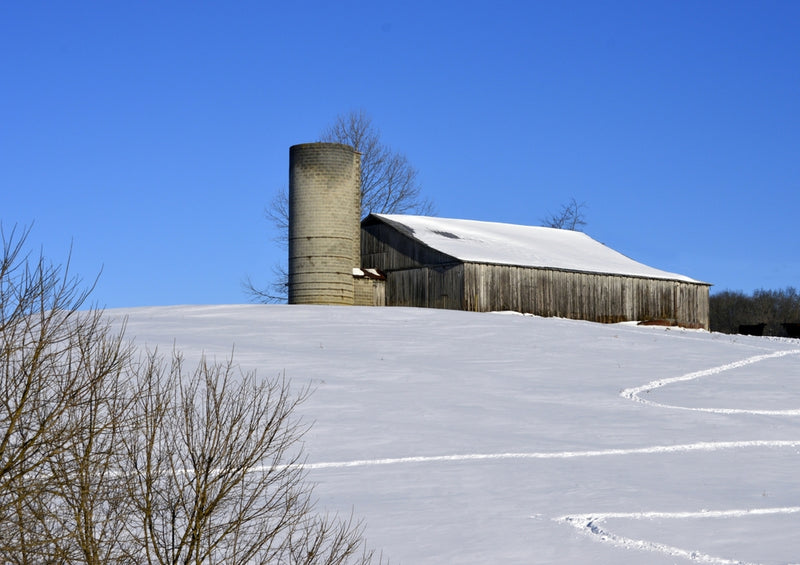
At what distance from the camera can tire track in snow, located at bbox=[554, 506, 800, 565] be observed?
11.4 meters

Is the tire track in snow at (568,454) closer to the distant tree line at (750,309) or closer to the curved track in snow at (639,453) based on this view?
the curved track in snow at (639,453)

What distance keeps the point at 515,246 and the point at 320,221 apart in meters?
10.7

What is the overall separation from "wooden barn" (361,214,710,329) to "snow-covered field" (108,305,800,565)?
24.3 ft

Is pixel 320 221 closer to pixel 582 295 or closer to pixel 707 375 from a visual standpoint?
pixel 582 295

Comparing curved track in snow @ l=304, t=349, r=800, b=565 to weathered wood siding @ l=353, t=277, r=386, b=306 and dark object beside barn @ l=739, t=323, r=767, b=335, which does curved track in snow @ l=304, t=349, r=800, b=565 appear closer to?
weathered wood siding @ l=353, t=277, r=386, b=306

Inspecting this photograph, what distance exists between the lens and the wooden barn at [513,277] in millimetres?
38812

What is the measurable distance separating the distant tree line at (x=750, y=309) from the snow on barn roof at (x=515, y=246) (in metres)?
47.3

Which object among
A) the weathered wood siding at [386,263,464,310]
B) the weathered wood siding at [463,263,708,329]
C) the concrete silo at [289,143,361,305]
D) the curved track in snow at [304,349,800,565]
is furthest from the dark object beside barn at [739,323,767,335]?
the curved track in snow at [304,349,800,565]

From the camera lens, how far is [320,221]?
1438 inches

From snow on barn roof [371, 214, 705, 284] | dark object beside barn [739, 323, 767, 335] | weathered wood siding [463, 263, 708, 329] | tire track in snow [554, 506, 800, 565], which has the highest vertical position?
snow on barn roof [371, 214, 705, 284]

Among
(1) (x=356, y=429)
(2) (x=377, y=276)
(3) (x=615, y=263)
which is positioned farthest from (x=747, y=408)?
(3) (x=615, y=263)

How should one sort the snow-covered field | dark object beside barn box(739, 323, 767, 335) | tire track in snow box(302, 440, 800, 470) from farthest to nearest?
dark object beside barn box(739, 323, 767, 335) → tire track in snow box(302, 440, 800, 470) → the snow-covered field

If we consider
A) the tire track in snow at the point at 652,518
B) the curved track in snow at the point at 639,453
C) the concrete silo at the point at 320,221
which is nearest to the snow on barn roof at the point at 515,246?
the concrete silo at the point at 320,221

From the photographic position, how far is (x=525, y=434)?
57.9 feet
